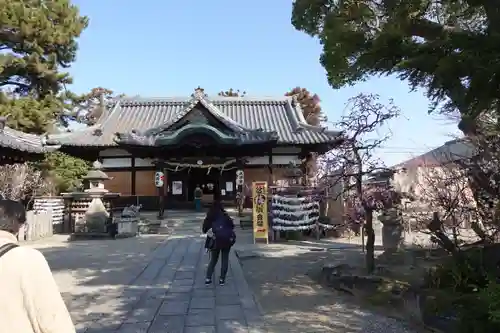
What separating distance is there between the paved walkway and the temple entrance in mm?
12645

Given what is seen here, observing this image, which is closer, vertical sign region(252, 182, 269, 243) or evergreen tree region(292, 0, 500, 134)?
evergreen tree region(292, 0, 500, 134)

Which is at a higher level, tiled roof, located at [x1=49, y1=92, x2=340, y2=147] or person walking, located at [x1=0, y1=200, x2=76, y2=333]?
tiled roof, located at [x1=49, y1=92, x2=340, y2=147]

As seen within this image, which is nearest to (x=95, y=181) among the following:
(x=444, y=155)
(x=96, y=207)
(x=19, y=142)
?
(x=96, y=207)

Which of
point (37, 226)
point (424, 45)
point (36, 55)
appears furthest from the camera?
point (36, 55)

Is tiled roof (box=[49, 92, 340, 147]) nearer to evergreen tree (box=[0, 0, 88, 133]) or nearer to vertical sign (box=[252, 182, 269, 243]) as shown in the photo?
evergreen tree (box=[0, 0, 88, 133])

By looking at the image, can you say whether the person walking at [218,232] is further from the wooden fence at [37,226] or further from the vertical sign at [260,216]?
the wooden fence at [37,226]

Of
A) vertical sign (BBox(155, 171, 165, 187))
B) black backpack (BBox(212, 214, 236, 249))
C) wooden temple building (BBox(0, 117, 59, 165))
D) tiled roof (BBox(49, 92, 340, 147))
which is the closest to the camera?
black backpack (BBox(212, 214, 236, 249))

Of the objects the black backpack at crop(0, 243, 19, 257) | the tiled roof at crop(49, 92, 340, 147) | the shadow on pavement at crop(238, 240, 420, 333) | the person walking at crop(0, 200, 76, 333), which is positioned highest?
the tiled roof at crop(49, 92, 340, 147)

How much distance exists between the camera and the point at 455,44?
13.4ft

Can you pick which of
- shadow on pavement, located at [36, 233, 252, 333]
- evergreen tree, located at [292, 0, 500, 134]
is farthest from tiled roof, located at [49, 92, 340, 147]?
evergreen tree, located at [292, 0, 500, 134]

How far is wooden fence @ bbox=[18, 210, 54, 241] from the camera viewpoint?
1569 cm

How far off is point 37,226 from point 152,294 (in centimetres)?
1089

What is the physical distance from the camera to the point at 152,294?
285 inches

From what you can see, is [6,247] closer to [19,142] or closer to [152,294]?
[152,294]
